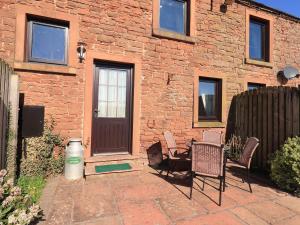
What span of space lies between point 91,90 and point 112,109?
732 mm

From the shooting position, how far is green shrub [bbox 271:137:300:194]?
3939 mm

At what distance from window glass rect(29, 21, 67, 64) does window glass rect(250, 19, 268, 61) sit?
6203 millimetres

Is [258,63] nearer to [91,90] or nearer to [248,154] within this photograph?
[248,154]

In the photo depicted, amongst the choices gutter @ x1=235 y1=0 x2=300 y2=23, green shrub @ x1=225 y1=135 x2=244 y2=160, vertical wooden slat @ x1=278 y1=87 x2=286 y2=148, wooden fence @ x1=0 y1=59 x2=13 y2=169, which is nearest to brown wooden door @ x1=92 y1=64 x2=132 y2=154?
wooden fence @ x1=0 y1=59 x2=13 y2=169

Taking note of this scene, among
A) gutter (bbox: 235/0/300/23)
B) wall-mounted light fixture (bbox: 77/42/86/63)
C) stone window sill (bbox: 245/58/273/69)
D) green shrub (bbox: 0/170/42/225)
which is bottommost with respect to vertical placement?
green shrub (bbox: 0/170/42/225)

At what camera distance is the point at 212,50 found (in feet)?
21.3

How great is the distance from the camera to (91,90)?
16.5 ft

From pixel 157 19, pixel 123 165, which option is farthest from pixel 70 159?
pixel 157 19

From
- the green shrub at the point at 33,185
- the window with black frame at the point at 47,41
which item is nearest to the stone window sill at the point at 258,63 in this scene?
the window with black frame at the point at 47,41

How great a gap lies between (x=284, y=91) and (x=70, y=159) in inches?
194

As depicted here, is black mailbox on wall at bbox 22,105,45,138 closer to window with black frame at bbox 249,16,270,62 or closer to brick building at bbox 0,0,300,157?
brick building at bbox 0,0,300,157

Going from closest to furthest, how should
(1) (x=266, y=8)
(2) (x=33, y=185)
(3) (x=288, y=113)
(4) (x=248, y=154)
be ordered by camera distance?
(2) (x=33, y=185), (4) (x=248, y=154), (3) (x=288, y=113), (1) (x=266, y=8)

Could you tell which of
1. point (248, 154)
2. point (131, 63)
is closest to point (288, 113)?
point (248, 154)

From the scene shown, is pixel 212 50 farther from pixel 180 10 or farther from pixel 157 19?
pixel 157 19
